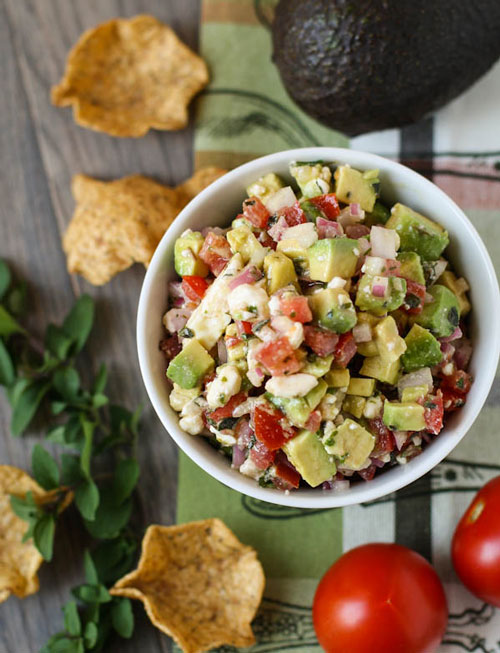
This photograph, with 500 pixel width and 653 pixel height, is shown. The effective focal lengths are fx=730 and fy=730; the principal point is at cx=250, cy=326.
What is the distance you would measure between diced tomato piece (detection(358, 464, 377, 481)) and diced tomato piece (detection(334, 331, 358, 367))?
30 centimetres

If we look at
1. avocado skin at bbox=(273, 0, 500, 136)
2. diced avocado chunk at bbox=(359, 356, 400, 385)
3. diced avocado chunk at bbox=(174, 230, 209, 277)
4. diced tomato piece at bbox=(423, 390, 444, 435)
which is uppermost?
avocado skin at bbox=(273, 0, 500, 136)

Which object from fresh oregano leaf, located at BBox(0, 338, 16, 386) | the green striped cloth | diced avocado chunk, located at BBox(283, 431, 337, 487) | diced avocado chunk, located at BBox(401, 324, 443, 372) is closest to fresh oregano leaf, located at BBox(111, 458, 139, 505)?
the green striped cloth

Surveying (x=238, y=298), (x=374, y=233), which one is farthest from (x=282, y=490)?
(x=374, y=233)

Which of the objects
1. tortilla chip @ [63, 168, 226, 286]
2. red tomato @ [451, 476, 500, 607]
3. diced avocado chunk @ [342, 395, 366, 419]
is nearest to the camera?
diced avocado chunk @ [342, 395, 366, 419]

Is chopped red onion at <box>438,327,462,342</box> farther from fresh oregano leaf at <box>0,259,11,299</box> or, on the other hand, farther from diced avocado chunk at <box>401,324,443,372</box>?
fresh oregano leaf at <box>0,259,11,299</box>

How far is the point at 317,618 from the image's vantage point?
2033 millimetres

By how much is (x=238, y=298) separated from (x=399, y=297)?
0.32 m

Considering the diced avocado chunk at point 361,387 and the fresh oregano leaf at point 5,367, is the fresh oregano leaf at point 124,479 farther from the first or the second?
the diced avocado chunk at point 361,387

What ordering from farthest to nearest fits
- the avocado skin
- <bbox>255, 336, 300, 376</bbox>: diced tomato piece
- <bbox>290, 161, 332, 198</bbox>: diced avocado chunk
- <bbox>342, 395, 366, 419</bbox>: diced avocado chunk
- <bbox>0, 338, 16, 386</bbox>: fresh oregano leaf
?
<bbox>0, 338, 16, 386</bbox>: fresh oregano leaf
the avocado skin
<bbox>290, 161, 332, 198</bbox>: diced avocado chunk
<bbox>342, 395, 366, 419</bbox>: diced avocado chunk
<bbox>255, 336, 300, 376</bbox>: diced tomato piece

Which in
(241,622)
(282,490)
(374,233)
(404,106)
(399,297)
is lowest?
(241,622)

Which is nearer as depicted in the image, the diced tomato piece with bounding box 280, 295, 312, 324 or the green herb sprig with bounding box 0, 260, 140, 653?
the diced tomato piece with bounding box 280, 295, 312, 324

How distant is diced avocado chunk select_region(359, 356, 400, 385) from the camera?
4.86 ft

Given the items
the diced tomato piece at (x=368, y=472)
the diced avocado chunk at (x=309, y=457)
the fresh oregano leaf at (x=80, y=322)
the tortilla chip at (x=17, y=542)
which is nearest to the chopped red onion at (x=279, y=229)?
the diced avocado chunk at (x=309, y=457)

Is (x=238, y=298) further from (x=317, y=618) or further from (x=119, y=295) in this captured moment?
(x=317, y=618)
